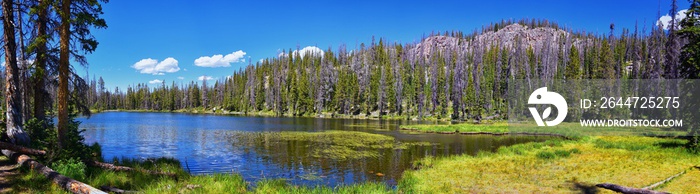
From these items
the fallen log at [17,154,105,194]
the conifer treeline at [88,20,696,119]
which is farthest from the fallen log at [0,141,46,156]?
the conifer treeline at [88,20,696,119]

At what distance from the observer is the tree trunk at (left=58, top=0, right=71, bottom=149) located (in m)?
14.2

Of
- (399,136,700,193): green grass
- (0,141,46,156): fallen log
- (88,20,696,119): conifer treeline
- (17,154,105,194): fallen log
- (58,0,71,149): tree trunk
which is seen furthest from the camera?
(88,20,696,119): conifer treeline

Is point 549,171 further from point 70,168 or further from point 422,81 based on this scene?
point 422,81

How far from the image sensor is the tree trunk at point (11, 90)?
55.9 ft

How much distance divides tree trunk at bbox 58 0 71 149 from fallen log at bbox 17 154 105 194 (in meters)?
1.24

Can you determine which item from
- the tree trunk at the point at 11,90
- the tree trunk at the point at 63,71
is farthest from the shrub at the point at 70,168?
the tree trunk at the point at 11,90

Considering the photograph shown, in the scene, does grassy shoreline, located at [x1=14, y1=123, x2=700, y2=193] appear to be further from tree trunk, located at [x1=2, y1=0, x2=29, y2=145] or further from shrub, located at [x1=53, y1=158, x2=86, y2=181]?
tree trunk, located at [x1=2, y1=0, x2=29, y2=145]

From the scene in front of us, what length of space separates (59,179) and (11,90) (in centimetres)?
1034

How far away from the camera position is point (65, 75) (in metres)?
14.6

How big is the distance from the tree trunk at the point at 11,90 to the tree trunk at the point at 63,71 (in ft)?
A: 15.5

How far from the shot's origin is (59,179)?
10.8m

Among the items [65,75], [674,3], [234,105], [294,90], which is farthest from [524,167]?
[234,105]

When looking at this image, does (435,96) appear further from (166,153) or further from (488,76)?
(166,153)

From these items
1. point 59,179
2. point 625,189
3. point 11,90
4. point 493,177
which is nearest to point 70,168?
point 59,179
